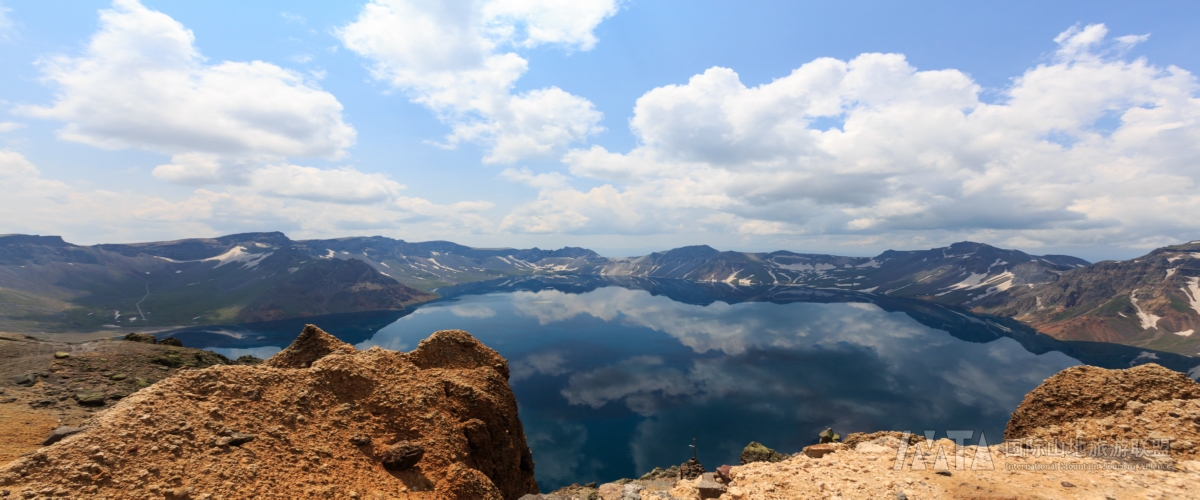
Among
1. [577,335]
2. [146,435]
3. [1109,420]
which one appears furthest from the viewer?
[577,335]

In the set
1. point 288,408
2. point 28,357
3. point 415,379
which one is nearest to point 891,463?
point 415,379

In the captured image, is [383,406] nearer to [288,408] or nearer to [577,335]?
[288,408]

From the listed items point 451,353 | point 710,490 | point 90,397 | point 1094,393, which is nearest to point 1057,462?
point 1094,393

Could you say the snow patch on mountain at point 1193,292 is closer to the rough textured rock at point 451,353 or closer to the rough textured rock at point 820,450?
the rough textured rock at point 820,450

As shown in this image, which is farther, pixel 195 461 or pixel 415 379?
pixel 415 379

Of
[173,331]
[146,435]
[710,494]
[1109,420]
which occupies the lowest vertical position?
[173,331]

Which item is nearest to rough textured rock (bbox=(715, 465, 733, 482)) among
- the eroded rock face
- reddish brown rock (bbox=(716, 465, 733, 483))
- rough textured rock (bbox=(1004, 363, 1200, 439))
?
reddish brown rock (bbox=(716, 465, 733, 483))

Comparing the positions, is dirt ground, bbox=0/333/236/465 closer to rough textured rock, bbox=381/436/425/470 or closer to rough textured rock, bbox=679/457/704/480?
rough textured rock, bbox=381/436/425/470

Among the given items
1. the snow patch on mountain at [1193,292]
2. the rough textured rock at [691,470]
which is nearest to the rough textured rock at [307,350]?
the rough textured rock at [691,470]
